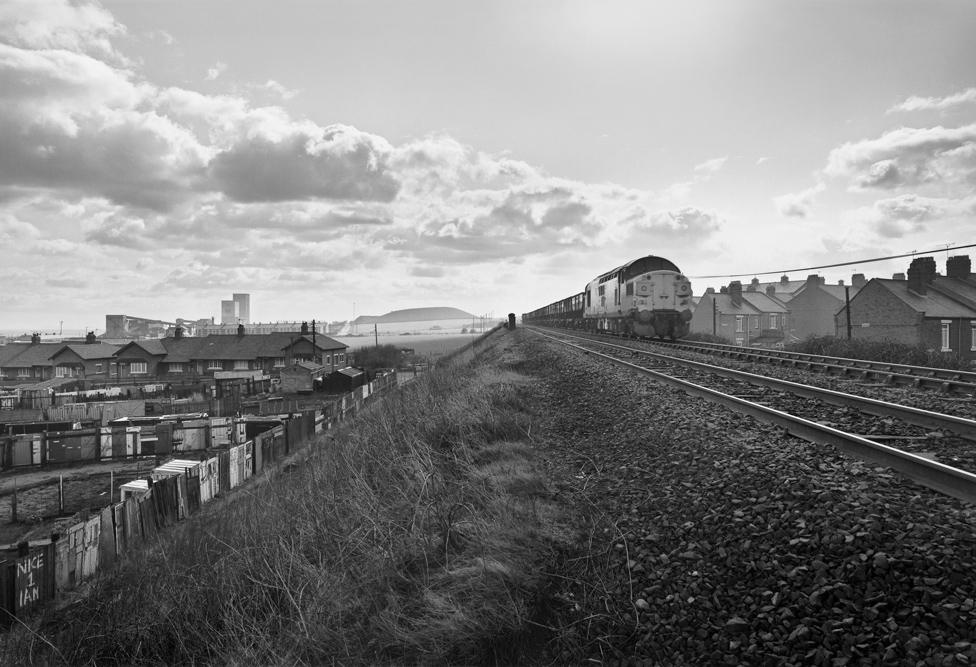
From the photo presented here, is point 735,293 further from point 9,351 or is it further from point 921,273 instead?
point 9,351

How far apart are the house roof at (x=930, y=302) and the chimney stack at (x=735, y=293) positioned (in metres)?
19.7

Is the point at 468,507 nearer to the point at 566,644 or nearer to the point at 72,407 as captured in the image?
the point at 566,644

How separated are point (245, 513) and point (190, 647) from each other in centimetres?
313

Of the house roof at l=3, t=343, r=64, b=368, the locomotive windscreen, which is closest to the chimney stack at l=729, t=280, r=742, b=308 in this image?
the locomotive windscreen

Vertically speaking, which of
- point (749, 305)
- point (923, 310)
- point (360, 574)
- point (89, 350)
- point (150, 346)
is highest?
point (749, 305)

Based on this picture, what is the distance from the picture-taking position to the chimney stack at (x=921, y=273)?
116ft

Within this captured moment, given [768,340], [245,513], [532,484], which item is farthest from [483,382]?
[768,340]

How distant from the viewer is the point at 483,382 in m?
12.8

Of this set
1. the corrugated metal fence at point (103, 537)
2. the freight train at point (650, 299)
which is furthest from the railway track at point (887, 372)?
the corrugated metal fence at point (103, 537)

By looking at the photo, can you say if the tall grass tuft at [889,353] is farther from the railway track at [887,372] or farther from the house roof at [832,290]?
the house roof at [832,290]

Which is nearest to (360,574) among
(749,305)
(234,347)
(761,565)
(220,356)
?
(761,565)

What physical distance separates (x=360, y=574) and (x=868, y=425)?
6.74m

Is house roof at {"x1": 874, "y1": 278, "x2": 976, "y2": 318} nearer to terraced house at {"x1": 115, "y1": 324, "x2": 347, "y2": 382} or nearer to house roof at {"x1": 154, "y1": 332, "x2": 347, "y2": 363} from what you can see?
terraced house at {"x1": 115, "y1": 324, "x2": 347, "y2": 382}

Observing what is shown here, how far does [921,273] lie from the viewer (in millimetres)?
35750
